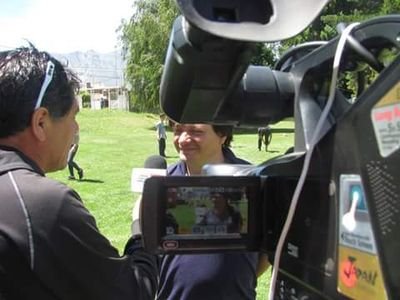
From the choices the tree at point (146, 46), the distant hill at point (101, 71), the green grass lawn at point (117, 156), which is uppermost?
the distant hill at point (101, 71)

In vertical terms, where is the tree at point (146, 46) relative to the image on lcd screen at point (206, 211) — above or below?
above

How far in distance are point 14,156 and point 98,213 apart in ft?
26.0

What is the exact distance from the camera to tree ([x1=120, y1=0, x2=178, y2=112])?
2956 centimetres

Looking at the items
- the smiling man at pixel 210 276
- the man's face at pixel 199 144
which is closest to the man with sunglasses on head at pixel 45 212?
the smiling man at pixel 210 276

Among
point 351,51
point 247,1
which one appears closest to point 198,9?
point 247,1

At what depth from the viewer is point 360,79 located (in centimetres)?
110

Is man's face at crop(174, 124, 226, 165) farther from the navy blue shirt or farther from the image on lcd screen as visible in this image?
the image on lcd screen

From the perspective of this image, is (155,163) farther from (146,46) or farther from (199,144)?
(146,46)

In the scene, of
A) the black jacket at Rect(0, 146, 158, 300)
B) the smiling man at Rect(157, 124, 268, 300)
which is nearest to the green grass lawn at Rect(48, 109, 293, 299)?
the smiling man at Rect(157, 124, 268, 300)

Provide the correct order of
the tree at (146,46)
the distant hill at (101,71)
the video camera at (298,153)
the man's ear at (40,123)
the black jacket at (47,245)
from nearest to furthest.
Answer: the video camera at (298,153) → the black jacket at (47,245) → the man's ear at (40,123) → the tree at (146,46) → the distant hill at (101,71)

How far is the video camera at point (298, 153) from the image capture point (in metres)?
0.83

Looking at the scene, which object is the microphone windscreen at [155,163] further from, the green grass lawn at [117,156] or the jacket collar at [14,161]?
the jacket collar at [14,161]

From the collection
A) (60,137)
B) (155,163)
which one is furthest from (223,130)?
(60,137)

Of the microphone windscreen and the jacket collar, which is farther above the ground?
the jacket collar
